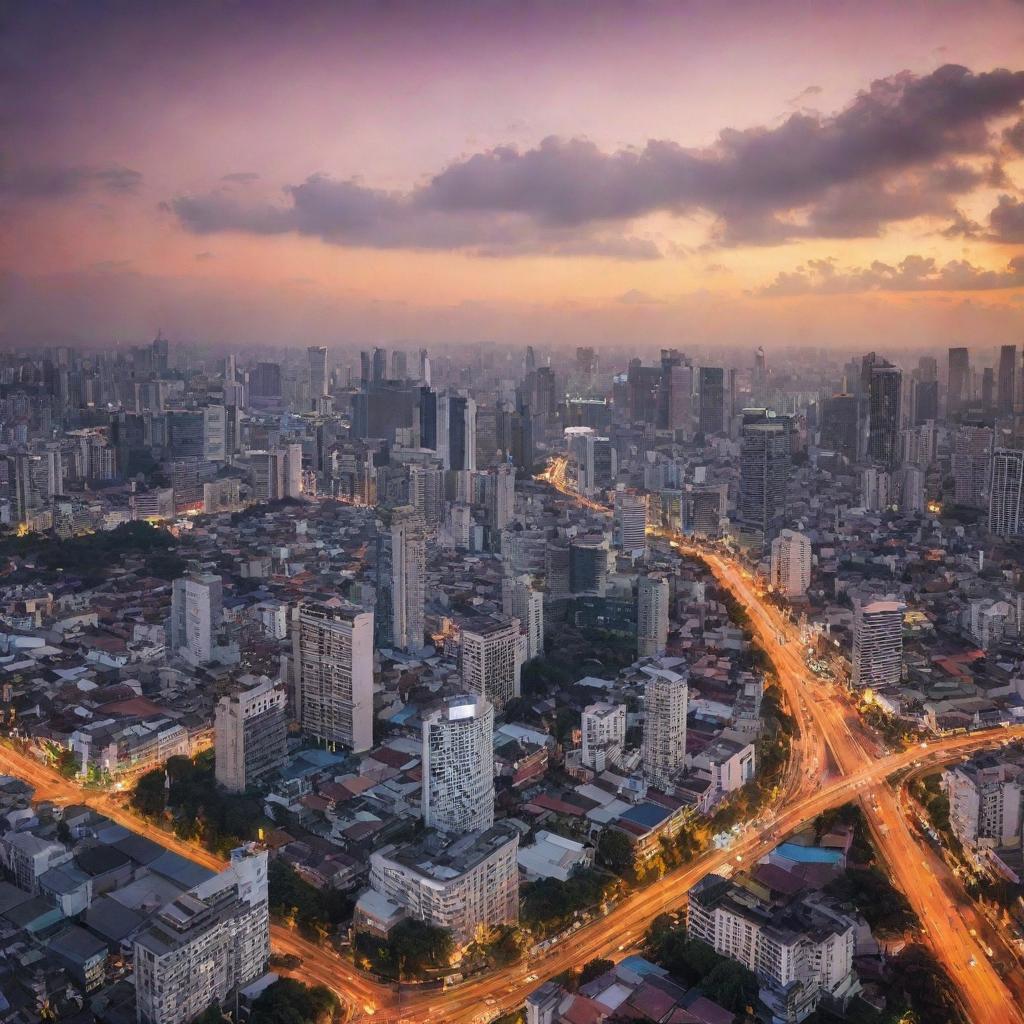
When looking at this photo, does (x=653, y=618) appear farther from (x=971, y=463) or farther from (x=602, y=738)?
(x=971, y=463)

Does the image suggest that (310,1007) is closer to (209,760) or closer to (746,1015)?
(746,1015)

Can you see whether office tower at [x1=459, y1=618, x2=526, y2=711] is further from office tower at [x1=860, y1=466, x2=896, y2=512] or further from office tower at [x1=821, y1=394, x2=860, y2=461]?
office tower at [x1=821, y1=394, x2=860, y2=461]

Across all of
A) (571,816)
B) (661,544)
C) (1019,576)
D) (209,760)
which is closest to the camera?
(571,816)

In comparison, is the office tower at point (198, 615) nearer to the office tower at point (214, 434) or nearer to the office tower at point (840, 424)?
the office tower at point (214, 434)

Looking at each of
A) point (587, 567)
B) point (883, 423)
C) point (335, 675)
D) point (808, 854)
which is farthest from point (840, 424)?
point (808, 854)

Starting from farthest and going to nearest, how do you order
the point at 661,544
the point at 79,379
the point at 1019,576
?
the point at 79,379 → the point at 661,544 → the point at 1019,576

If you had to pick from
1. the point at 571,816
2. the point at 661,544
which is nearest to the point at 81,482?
the point at 661,544

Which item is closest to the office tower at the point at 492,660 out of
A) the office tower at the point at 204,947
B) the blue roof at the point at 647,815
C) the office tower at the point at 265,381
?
the blue roof at the point at 647,815

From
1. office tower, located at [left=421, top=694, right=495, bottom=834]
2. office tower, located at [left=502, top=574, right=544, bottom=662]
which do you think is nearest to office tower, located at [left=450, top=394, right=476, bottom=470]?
office tower, located at [left=502, top=574, right=544, bottom=662]
